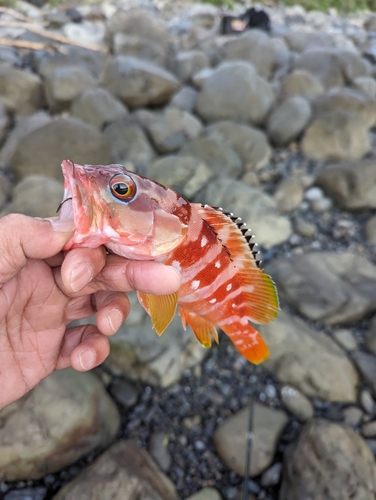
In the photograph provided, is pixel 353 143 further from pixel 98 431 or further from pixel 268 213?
pixel 98 431

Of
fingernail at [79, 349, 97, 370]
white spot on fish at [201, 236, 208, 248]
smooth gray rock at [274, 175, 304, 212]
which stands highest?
white spot on fish at [201, 236, 208, 248]

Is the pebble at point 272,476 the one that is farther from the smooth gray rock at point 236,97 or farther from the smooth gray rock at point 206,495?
the smooth gray rock at point 236,97


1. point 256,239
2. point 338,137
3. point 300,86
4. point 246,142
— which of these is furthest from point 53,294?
point 300,86

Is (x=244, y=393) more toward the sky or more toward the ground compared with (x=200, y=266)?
more toward the ground

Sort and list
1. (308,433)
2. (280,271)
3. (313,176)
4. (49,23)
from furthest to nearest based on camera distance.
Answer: (49,23), (313,176), (280,271), (308,433)

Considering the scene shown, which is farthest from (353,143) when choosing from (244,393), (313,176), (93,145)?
(244,393)

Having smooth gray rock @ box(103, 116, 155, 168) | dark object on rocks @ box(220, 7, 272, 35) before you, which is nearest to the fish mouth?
smooth gray rock @ box(103, 116, 155, 168)

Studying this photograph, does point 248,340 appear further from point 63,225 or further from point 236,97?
point 236,97

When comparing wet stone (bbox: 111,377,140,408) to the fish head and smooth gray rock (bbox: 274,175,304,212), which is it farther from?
smooth gray rock (bbox: 274,175,304,212)
